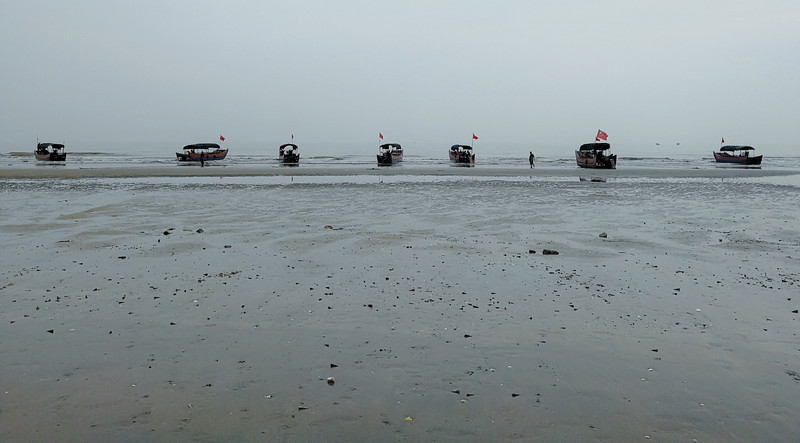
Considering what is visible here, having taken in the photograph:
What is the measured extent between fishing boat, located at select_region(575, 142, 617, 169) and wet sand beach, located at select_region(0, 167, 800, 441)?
1638 inches

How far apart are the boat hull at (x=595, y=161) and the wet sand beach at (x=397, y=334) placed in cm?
4152

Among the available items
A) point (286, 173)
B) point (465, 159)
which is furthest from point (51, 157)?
point (465, 159)

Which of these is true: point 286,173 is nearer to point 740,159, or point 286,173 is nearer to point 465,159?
point 465,159

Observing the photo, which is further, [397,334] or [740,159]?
[740,159]

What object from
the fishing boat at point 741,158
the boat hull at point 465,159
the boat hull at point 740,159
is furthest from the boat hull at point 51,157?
the boat hull at point 740,159

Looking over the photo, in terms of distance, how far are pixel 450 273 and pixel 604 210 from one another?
39.9ft

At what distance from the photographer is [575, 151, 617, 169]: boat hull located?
54719 millimetres

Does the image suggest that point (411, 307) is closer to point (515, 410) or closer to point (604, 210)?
point (515, 410)

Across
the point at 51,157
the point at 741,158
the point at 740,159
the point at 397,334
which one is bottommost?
the point at 397,334

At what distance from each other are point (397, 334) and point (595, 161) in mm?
53755

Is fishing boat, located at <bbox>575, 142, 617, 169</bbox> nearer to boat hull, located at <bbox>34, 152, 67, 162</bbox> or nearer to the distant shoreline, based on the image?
the distant shoreline

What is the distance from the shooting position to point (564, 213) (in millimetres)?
19109

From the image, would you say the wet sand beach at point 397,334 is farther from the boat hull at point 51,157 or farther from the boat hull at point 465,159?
the boat hull at point 51,157

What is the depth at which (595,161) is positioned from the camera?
183 ft
